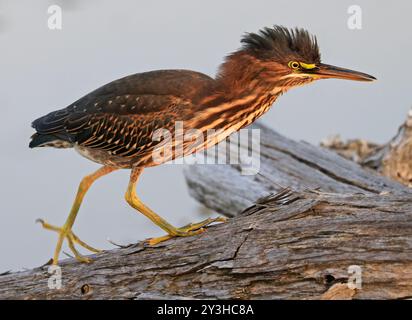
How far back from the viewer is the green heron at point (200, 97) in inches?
251

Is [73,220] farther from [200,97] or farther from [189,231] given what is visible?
[200,97]

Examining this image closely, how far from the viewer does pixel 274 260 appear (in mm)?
5527

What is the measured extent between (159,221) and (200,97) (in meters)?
0.95

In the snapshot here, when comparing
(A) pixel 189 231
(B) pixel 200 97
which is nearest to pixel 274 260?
(A) pixel 189 231

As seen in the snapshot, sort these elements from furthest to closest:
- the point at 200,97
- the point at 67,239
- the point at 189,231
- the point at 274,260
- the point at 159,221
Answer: the point at 67,239 < the point at 200,97 < the point at 159,221 < the point at 189,231 < the point at 274,260

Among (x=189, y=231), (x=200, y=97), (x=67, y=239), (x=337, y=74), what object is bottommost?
(x=67, y=239)

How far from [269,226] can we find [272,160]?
9.82ft

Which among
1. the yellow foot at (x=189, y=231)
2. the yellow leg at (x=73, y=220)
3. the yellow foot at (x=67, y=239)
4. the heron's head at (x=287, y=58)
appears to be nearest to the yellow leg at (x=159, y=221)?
the yellow foot at (x=189, y=231)

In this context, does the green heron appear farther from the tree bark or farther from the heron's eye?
the tree bark

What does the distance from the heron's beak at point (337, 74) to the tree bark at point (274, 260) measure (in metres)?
0.98

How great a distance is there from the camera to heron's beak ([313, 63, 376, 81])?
6.45 m

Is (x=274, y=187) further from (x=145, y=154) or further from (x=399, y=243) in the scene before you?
(x=399, y=243)
